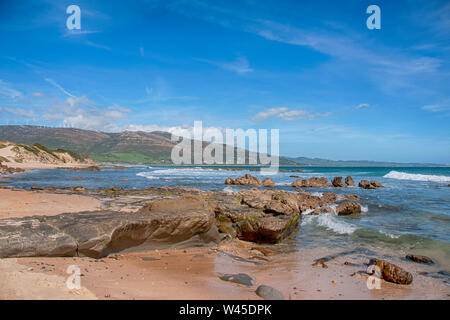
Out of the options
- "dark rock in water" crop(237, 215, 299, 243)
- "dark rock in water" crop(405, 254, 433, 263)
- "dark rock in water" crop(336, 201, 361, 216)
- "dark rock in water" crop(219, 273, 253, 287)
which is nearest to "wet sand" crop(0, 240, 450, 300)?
"dark rock in water" crop(219, 273, 253, 287)

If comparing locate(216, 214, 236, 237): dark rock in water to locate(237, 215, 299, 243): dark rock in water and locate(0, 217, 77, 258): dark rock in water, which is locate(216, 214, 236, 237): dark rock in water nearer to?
locate(237, 215, 299, 243): dark rock in water

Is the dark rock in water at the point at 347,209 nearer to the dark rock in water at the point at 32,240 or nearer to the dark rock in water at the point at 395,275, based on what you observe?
the dark rock in water at the point at 395,275

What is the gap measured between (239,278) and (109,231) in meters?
3.43

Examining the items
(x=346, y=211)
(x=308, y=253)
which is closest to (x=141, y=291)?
(x=308, y=253)

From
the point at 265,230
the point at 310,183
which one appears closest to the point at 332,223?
the point at 265,230

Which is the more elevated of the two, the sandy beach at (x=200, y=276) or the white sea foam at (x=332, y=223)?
the sandy beach at (x=200, y=276)

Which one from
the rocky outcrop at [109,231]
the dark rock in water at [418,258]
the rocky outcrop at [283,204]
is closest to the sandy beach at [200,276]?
the rocky outcrop at [109,231]

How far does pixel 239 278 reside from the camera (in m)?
6.32

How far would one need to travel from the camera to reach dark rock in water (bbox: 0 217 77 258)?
561 centimetres

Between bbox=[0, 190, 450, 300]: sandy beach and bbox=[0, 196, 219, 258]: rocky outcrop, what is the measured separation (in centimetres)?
25

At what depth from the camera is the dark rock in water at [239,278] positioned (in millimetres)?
6070

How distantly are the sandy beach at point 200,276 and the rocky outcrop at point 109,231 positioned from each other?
0.25 m

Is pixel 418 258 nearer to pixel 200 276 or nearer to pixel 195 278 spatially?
pixel 200 276
